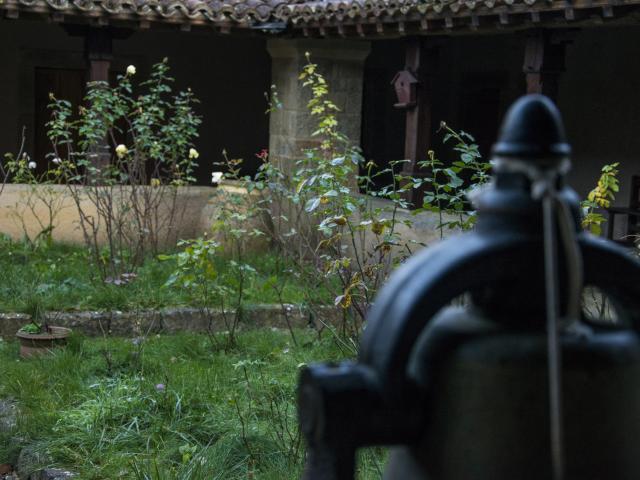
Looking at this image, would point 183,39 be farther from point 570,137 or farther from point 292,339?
point 292,339

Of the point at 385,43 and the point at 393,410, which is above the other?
the point at 385,43

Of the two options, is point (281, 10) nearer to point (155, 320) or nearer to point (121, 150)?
point (121, 150)

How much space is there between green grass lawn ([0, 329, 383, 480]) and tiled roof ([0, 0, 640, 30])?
268cm

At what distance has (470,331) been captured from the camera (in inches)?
40.4

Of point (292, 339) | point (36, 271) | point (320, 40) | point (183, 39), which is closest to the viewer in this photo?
point (292, 339)

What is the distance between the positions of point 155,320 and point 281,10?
12.9 ft

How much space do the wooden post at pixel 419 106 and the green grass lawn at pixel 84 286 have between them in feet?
5.28

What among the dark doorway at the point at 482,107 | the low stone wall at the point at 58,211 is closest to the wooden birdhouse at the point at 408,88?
the low stone wall at the point at 58,211

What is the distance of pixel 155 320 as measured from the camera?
7070 millimetres

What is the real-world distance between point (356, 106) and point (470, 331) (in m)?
9.22

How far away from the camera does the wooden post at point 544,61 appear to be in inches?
294

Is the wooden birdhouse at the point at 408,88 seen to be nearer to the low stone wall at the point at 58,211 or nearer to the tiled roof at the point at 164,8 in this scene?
the tiled roof at the point at 164,8

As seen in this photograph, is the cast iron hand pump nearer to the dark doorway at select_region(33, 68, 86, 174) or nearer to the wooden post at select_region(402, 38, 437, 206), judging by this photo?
the wooden post at select_region(402, 38, 437, 206)

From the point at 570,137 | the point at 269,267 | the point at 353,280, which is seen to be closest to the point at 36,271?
the point at 269,267
